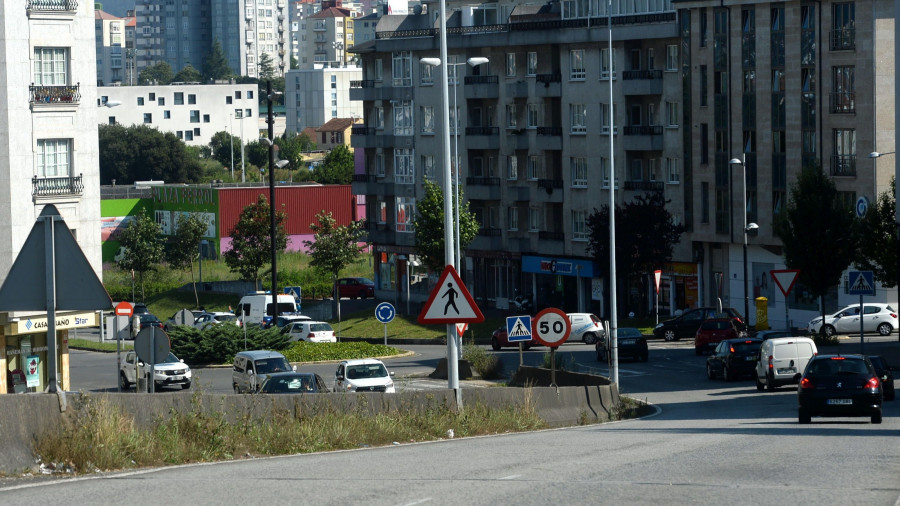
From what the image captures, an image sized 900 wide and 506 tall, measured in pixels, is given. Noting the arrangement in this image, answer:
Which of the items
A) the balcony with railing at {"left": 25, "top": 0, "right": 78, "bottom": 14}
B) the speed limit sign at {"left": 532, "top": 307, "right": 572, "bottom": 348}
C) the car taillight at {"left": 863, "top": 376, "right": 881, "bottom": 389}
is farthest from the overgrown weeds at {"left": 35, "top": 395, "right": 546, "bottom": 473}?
the balcony with railing at {"left": 25, "top": 0, "right": 78, "bottom": 14}

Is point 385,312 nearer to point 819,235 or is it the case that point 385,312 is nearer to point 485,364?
point 485,364

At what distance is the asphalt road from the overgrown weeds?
0.42m

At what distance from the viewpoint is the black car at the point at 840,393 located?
23.5 m

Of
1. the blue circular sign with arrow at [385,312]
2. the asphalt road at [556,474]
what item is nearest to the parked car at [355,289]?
the blue circular sign with arrow at [385,312]

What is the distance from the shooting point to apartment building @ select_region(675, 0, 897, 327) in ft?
184

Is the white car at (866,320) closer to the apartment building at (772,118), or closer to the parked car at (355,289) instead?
the apartment building at (772,118)

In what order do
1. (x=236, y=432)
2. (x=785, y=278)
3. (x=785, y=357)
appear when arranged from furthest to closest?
(x=785, y=278) → (x=785, y=357) → (x=236, y=432)

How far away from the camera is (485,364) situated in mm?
42344

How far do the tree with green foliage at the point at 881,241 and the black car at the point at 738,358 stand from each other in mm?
10351

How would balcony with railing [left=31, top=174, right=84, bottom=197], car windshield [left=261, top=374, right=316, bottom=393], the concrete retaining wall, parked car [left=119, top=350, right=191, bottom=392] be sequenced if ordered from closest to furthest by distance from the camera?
the concrete retaining wall → car windshield [left=261, top=374, right=316, bottom=393] → balcony with railing [left=31, top=174, right=84, bottom=197] → parked car [left=119, top=350, right=191, bottom=392]

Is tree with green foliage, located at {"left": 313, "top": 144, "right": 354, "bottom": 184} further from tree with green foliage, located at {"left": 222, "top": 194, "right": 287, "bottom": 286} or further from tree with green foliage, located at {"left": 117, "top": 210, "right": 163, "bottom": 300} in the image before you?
tree with green foliage, located at {"left": 222, "top": 194, "right": 287, "bottom": 286}

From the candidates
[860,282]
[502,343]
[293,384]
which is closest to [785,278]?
[860,282]

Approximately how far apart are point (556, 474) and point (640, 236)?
159 ft

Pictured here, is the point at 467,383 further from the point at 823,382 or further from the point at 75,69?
the point at 823,382
